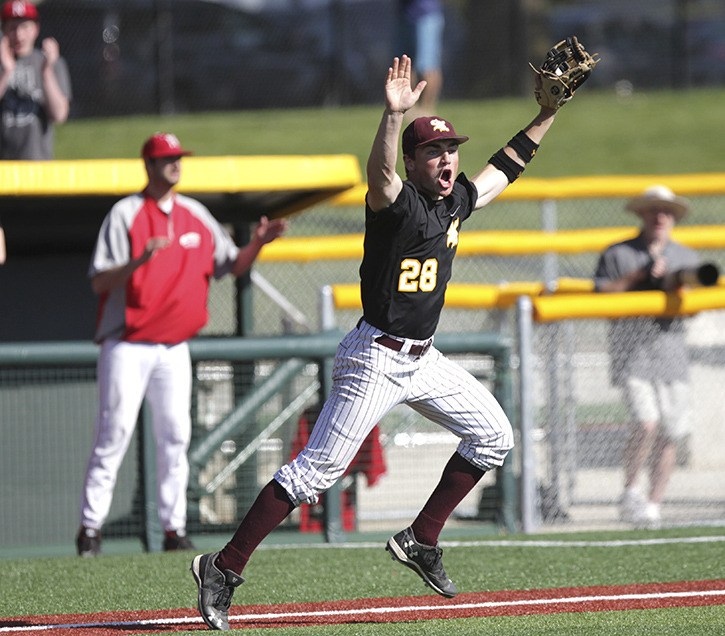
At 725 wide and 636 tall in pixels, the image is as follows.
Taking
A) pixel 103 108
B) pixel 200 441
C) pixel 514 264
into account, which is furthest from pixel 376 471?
pixel 103 108

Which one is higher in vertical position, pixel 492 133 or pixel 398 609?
pixel 492 133

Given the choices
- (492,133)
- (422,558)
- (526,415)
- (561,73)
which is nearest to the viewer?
(422,558)

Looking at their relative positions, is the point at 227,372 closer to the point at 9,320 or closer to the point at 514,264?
the point at 9,320

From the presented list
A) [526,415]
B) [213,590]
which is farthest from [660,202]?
[213,590]

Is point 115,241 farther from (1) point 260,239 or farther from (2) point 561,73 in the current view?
(2) point 561,73

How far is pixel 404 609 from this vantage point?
5.72m

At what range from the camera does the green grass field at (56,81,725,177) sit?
61.3 feet

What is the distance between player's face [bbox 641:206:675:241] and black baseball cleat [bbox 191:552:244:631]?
4.31 metres

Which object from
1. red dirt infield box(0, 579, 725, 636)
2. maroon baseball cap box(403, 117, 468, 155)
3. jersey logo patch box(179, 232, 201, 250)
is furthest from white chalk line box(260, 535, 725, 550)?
maroon baseball cap box(403, 117, 468, 155)

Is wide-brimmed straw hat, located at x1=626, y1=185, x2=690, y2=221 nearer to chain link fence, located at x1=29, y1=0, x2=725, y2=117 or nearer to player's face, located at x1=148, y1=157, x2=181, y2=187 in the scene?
player's face, located at x1=148, y1=157, x2=181, y2=187

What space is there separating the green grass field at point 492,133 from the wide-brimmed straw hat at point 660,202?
30.7 feet

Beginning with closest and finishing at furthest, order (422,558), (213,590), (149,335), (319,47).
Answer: (213,590), (422,558), (149,335), (319,47)

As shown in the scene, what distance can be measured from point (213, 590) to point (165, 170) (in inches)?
108

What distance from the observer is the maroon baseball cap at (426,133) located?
530 cm
